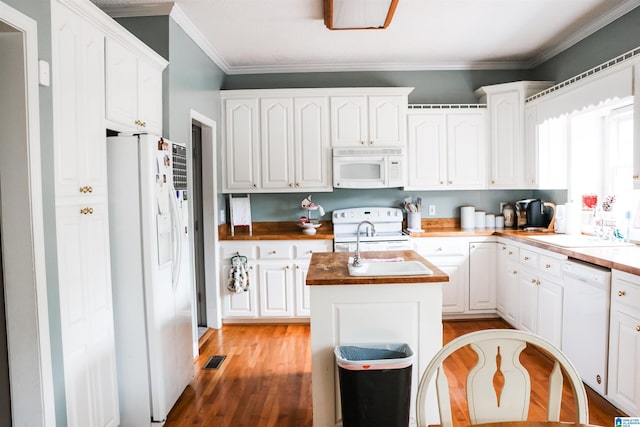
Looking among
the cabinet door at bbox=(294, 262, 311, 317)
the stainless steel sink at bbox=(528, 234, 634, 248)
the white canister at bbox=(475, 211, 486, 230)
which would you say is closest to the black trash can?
the stainless steel sink at bbox=(528, 234, 634, 248)

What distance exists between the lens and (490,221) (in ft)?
14.3

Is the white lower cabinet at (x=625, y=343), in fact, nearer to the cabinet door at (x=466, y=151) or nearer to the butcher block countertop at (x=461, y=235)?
the butcher block countertop at (x=461, y=235)

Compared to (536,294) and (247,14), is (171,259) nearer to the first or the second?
(247,14)

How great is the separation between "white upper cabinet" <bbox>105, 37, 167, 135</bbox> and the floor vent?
1822 mm

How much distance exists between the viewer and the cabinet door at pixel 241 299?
13.1 feet

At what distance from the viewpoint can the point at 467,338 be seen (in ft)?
3.98

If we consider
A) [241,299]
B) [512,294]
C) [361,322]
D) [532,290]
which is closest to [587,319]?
[532,290]

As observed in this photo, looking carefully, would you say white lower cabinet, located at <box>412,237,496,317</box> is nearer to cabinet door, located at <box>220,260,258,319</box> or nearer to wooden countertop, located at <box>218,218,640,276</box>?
wooden countertop, located at <box>218,218,640,276</box>

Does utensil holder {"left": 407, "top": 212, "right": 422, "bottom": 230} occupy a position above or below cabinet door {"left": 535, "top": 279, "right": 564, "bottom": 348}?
above

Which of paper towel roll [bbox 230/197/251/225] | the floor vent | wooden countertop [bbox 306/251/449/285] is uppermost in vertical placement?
paper towel roll [bbox 230/197/251/225]

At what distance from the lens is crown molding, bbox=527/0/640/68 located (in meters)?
2.92

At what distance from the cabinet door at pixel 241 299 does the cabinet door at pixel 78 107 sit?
2050 mm

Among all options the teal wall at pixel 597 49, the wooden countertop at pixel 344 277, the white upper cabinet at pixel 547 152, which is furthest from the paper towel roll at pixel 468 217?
the wooden countertop at pixel 344 277

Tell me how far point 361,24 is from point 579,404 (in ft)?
9.18
